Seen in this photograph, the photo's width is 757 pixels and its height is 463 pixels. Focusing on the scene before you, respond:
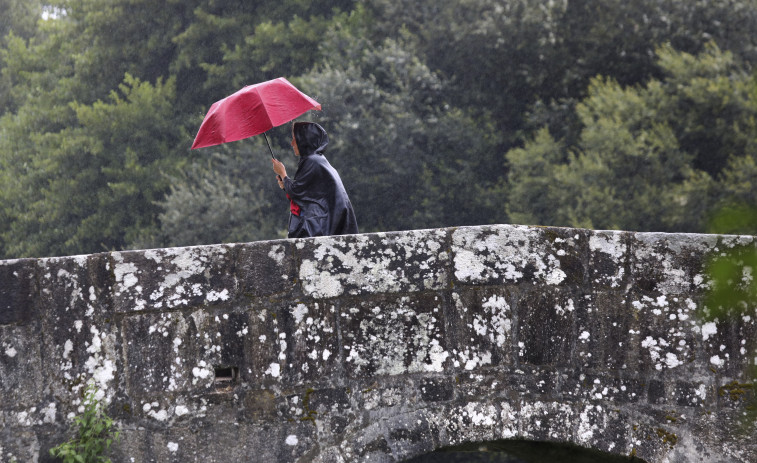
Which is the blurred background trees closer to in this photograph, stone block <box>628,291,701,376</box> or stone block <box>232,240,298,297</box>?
stone block <box>628,291,701,376</box>

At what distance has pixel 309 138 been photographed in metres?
5.19

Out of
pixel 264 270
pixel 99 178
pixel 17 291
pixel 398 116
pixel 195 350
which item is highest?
pixel 398 116

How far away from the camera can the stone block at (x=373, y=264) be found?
3795mm

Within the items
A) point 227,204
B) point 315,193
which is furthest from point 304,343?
point 227,204

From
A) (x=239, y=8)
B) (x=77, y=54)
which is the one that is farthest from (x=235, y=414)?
(x=77, y=54)

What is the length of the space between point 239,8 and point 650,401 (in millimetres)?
20961

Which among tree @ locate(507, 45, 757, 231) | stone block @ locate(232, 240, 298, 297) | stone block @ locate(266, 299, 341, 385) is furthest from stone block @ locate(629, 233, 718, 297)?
tree @ locate(507, 45, 757, 231)

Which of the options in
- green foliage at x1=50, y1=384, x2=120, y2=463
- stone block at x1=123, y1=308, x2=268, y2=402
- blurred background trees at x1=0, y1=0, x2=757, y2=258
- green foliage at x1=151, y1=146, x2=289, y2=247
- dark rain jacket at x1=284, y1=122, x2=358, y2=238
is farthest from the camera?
green foliage at x1=151, y1=146, x2=289, y2=247

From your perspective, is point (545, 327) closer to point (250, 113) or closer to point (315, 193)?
point (315, 193)

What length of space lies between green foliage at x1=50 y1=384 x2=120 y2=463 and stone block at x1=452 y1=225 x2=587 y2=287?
5.29 ft

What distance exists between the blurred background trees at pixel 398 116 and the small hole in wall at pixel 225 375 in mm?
12567

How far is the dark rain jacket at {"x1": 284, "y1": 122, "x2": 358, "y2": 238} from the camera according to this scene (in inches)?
202

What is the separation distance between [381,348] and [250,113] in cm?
180

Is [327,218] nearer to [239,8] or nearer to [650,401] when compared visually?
[650,401]
